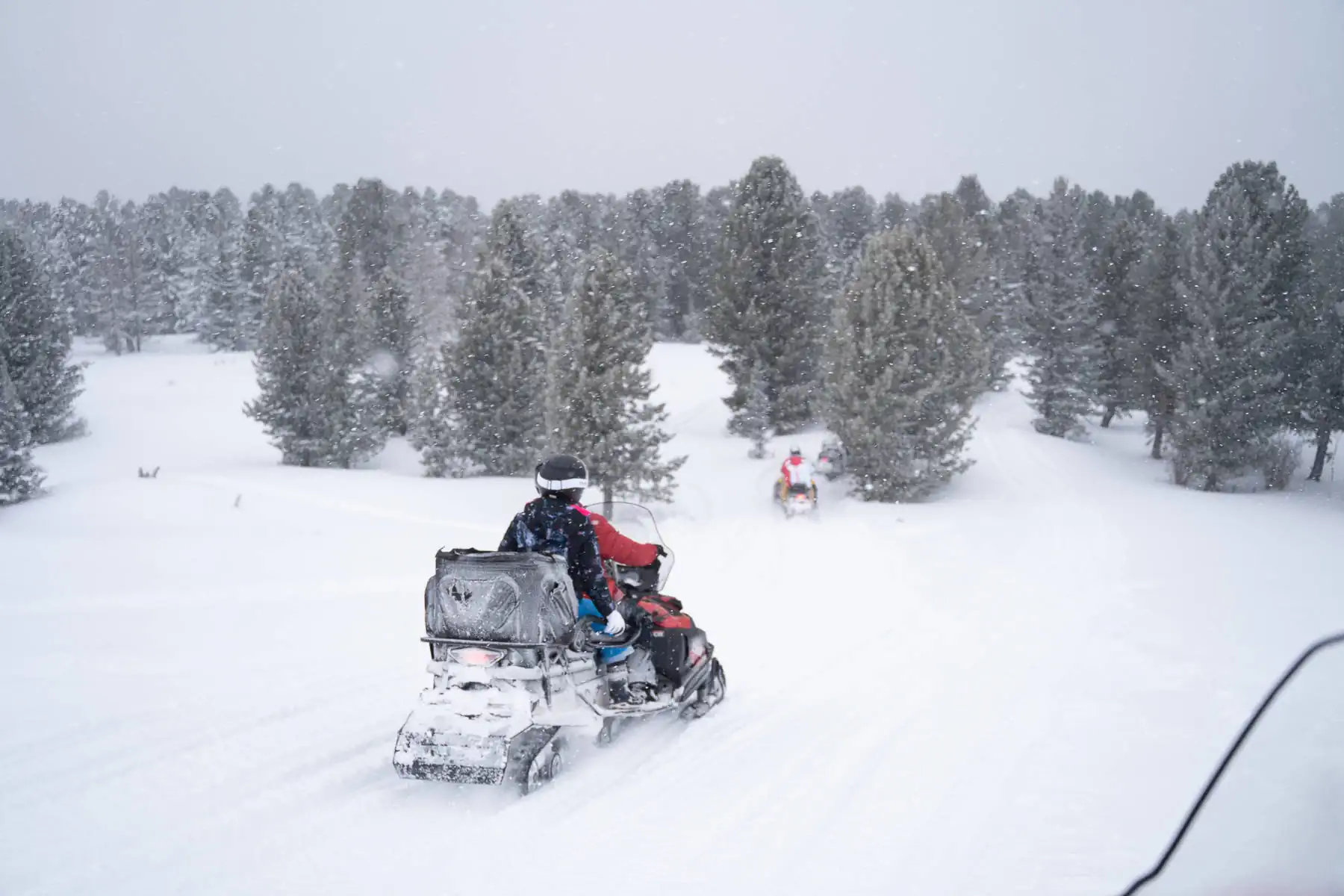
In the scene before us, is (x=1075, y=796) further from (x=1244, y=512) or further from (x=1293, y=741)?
(x=1244, y=512)

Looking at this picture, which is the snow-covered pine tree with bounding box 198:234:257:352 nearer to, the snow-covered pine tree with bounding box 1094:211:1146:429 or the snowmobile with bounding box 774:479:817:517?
the snowmobile with bounding box 774:479:817:517

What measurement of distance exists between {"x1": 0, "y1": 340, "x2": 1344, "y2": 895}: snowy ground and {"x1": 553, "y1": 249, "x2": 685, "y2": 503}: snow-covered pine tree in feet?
11.3

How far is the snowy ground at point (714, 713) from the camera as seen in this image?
421cm

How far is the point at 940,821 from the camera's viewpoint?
4.59 meters

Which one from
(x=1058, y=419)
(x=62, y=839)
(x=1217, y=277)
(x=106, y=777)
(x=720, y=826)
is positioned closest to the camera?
(x=62, y=839)

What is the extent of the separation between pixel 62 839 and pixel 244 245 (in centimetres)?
6863

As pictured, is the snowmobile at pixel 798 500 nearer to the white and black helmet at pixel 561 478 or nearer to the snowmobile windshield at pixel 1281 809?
the white and black helmet at pixel 561 478

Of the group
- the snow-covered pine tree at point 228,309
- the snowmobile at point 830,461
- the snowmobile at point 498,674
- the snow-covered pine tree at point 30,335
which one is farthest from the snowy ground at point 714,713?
the snow-covered pine tree at point 228,309

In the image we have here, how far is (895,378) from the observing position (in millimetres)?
21656

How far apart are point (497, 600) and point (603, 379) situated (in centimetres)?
1554

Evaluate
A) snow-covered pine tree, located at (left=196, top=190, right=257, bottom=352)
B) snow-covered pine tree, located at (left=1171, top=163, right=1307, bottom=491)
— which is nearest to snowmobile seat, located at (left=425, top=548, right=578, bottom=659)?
snow-covered pine tree, located at (left=1171, top=163, right=1307, bottom=491)

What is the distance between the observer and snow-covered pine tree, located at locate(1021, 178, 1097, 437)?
115 ft

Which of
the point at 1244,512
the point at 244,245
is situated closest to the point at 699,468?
the point at 1244,512

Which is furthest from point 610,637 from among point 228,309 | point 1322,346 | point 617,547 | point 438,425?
point 228,309
